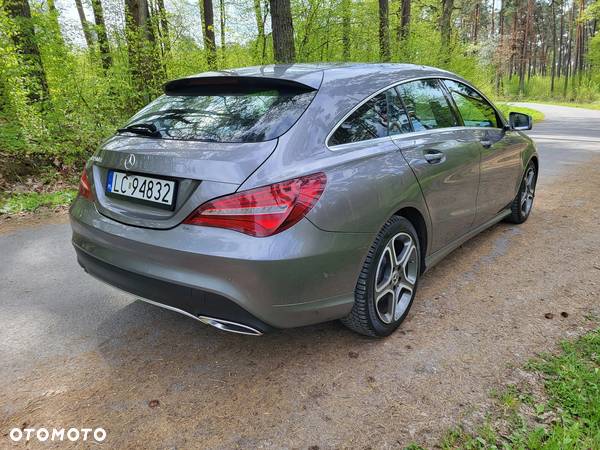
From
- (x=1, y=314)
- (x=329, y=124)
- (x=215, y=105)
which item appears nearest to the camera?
(x=329, y=124)

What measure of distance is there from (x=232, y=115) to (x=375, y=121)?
885mm

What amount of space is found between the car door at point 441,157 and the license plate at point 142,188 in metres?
1.45

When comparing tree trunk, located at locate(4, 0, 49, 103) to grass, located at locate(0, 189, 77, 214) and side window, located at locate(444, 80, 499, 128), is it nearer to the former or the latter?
grass, located at locate(0, 189, 77, 214)

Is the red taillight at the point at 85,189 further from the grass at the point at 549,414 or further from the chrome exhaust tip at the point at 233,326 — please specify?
the grass at the point at 549,414

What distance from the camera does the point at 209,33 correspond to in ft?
39.3

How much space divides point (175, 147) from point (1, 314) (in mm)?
1956

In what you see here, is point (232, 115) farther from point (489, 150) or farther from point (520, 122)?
point (520, 122)

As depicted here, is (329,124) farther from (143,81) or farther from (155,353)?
(143,81)

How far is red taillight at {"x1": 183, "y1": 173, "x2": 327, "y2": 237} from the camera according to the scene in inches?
80.3

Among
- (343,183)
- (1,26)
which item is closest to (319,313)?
(343,183)

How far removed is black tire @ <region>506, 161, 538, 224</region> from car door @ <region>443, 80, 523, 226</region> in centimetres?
35

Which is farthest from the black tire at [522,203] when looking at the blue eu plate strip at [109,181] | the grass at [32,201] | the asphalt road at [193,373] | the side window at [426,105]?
the grass at [32,201]

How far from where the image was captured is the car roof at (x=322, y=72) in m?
2.60

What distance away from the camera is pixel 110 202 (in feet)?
8.24
